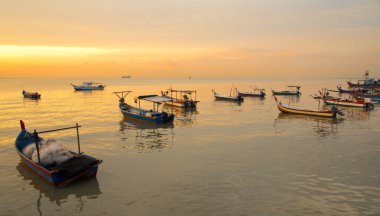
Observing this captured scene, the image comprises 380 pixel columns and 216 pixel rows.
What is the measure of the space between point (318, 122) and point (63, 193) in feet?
97.3

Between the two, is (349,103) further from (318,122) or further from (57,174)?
(57,174)

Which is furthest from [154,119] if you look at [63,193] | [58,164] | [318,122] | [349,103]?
[349,103]

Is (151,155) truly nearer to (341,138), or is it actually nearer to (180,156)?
(180,156)

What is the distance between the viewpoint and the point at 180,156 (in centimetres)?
1945

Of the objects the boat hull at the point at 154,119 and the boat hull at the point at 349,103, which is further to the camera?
the boat hull at the point at 349,103

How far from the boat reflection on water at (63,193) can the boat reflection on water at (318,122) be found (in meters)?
21.1

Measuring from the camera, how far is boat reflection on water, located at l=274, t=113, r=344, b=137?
27953 millimetres

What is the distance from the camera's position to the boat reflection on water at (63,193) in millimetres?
12298

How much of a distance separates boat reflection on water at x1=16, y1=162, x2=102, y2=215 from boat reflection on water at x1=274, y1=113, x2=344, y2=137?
829 inches

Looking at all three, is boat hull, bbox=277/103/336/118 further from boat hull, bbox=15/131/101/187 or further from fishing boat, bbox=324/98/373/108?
boat hull, bbox=15/131/101/187

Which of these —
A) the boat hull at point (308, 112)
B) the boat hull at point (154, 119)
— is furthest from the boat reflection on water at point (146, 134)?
the boat hull at point (308, 112)

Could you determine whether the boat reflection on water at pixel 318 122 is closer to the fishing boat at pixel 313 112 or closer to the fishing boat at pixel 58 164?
the fishing boat at pixel 313 112

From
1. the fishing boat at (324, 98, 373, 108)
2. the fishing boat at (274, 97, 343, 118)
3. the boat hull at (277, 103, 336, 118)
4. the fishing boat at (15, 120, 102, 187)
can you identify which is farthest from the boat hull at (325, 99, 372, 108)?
the fishing boat at (15, 120, 102, 187)

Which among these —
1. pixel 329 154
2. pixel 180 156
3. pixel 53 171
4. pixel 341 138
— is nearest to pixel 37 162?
pixel 53 171
